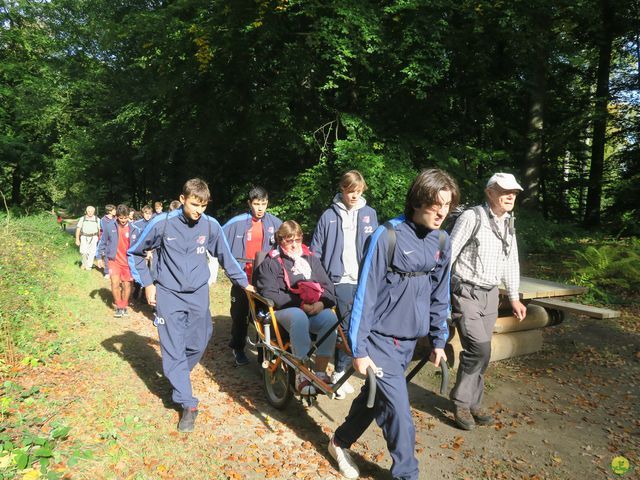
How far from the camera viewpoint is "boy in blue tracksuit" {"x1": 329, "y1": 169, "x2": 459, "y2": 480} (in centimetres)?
302

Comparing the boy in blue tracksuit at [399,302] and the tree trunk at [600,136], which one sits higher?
the tree trunk at [600,136]

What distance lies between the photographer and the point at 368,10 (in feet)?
Answer: 36.5

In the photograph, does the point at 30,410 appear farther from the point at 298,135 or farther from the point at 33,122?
the point at 33,122

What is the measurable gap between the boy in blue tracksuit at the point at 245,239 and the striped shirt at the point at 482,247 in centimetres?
238

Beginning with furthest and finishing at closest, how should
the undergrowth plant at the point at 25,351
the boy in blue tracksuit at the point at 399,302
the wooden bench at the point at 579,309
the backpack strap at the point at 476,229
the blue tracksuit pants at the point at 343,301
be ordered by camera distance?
the wooden bench at the point at 579,309, the blue tracksuit pants at the point at 343,301, the backpack strap at the point at 476,229, the undergrowth plant at the point at 25,351, the boy in blue tracksuit at the point at 399,302

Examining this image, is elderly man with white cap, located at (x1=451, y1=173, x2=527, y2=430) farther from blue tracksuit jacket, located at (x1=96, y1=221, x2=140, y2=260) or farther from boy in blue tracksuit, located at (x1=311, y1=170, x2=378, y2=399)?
blue tracksuit jacket, located at (x1=96, y1=221, x2=140, y2=260)

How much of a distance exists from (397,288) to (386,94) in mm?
10922

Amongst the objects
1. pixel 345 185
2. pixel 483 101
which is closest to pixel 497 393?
pixel 345 185

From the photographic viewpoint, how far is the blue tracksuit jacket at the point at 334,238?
16.9 ft

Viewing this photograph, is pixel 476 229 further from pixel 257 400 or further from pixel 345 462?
pixel 257 400

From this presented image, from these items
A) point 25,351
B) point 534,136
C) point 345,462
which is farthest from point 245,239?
point 534,136

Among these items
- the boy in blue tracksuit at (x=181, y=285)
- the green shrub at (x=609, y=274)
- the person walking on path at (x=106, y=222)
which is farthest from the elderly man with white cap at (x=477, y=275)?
the person walking on path at (x=106, y=222)

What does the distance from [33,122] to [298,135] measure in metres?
19.1

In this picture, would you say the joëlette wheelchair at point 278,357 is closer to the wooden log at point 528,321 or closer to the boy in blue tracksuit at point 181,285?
the boy in blue tracksuit at point 181,285
